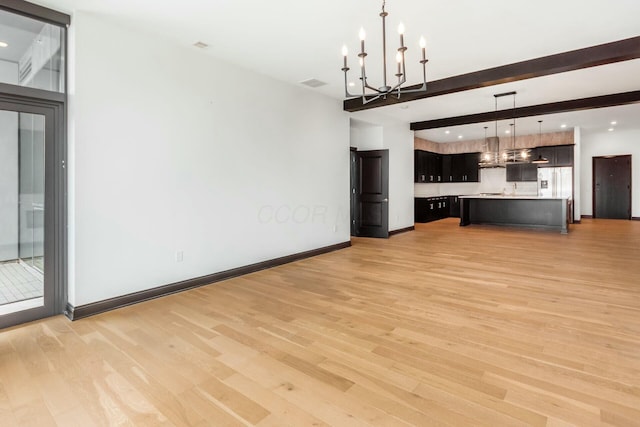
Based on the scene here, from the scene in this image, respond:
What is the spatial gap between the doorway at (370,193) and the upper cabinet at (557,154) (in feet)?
22.1

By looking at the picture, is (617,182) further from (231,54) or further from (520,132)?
(231,54)

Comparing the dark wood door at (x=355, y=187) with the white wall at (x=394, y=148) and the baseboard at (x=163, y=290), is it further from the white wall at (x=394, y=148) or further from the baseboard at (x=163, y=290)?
the baseboard at (x=163, y=290)

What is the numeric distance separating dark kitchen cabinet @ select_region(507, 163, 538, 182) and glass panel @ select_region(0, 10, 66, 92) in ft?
40.8

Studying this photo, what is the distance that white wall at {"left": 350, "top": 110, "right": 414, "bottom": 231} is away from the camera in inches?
318

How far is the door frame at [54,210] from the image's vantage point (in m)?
3.35

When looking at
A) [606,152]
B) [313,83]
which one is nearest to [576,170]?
[606,152]

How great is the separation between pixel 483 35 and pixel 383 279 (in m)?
3.22

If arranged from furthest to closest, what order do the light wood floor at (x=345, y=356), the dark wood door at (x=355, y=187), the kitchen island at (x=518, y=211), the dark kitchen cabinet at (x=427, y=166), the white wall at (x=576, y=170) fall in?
the dark kitchen cabinet at (x=427, y=166), the white wall at (x=576, y=170), the kitchen island at (x=518, y=211), the dark wood door at (x=355, y=187), the light wood floor at (x=345, y=356)

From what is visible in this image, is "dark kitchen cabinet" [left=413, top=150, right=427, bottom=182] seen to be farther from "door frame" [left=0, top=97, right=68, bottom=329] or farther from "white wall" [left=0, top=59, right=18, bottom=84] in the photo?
"white wall" [left=0, top=59, right=18, bottom=84]

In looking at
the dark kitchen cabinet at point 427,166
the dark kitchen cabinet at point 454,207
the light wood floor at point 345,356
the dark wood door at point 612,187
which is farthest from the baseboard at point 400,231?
the dark wood door at point 612,187

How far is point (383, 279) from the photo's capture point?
15.0ft

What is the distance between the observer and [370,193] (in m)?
8.09

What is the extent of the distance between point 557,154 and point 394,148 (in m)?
6.21

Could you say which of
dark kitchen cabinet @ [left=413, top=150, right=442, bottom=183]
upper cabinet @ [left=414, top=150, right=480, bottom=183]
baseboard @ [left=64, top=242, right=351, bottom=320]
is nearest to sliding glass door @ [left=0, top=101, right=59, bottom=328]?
baseboard @ [left=64, top=242, right=351, bottom=320]
